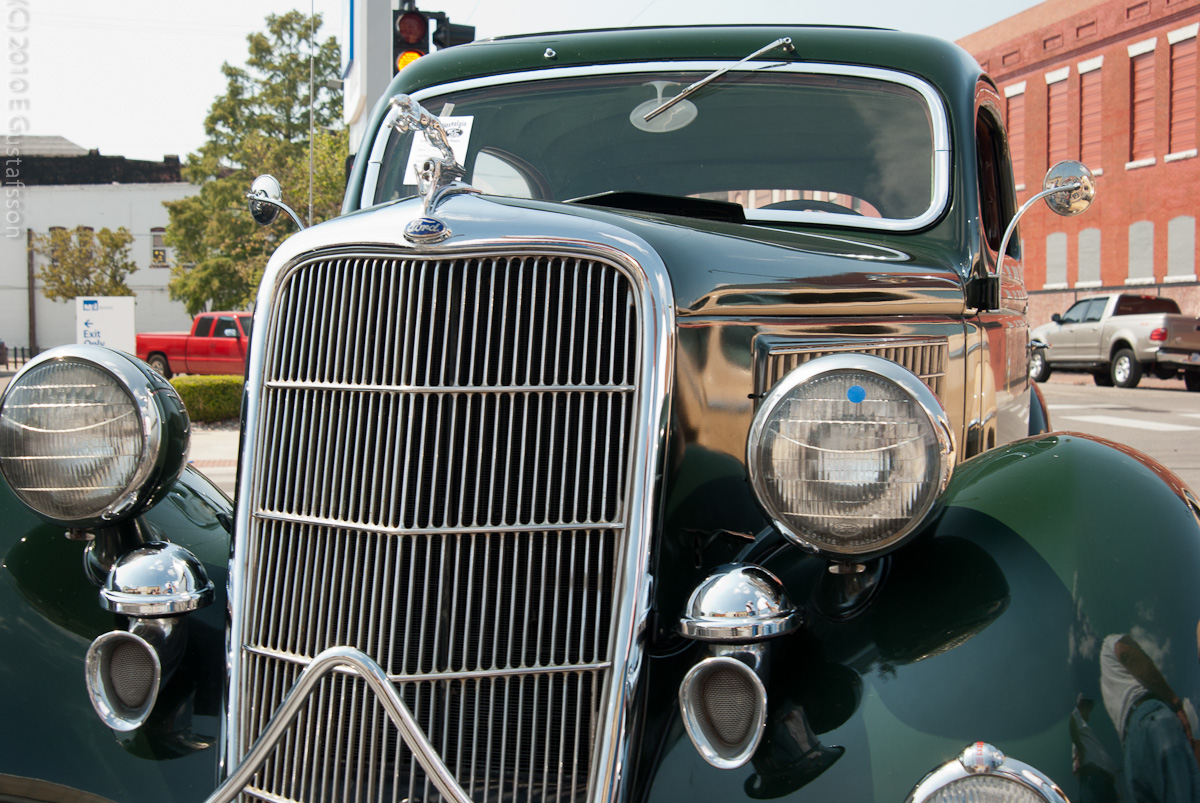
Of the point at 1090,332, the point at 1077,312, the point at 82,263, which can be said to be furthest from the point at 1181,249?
the point at 82,263

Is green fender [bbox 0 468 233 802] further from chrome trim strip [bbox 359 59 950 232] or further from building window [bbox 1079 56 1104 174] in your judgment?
building window [bbox 1079 56 1104 174]

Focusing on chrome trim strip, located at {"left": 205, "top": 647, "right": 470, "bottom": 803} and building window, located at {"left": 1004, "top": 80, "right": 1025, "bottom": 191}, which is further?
building window, located at {"left": 1004, "top": 80, "right": 1025, "bottom": 191}

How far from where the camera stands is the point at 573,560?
179cm

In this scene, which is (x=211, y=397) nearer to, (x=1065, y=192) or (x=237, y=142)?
(x=1065, y=192)

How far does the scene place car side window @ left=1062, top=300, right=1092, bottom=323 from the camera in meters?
21.6

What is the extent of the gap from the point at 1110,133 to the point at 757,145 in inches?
1137

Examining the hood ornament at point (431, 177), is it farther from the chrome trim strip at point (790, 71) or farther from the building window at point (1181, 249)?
the building window at point (1181, 249)

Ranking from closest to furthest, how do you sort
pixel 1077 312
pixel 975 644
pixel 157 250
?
pixel 975 644 → pixel 1077 312 → pixel 157 250

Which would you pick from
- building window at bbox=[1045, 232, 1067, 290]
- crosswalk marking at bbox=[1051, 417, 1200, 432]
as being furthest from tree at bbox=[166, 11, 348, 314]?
crosswalk marking at bbox=[1051, 417, 1200, 432]

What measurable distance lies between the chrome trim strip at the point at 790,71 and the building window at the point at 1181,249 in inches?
1059

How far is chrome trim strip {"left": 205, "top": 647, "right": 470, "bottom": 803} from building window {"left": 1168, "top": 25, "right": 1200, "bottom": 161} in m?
29.3

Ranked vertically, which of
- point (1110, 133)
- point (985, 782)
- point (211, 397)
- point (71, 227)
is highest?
point (1110, 133)

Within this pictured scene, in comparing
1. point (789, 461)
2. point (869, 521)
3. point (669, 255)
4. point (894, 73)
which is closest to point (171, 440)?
point (669, 255)

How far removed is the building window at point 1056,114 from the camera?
2941cm
